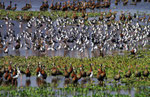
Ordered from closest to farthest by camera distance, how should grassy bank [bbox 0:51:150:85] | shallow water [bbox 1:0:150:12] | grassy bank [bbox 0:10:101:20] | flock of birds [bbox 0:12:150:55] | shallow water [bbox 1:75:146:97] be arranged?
shallow water [bbox 1:75:146:97], grassy bank [bbox 0:51:150:85], flock of birds [bbox 0:12:150:55], grassy bank [bbox 0:10:101:20], shallow water [bbox 1:0:150:12]

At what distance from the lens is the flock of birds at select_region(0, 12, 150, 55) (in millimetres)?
35281

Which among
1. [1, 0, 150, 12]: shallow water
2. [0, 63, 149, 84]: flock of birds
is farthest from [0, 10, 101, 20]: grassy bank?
[0, 63, 149, 84]: flock of birds

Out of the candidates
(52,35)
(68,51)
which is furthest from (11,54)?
(52,35)

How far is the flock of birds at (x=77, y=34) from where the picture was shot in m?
35.3

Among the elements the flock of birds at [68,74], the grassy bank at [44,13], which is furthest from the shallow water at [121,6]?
the flock of birds at [68,74]

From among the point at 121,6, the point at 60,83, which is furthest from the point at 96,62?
the point at 121,6

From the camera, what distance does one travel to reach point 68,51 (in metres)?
34.6

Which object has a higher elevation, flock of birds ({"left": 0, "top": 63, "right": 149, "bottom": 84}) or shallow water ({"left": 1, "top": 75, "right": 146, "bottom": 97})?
flock of birds ({"left": 0, "top": 63, "right": 149, "bottom": 84})

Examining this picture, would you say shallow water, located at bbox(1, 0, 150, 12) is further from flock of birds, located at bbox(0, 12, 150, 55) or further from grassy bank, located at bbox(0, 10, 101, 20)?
flock of birds, located at bbox(0, 12, 150, 55)

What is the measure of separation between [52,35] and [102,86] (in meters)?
16.8

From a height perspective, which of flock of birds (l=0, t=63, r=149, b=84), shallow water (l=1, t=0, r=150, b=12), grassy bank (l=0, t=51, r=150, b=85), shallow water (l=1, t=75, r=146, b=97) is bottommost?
shallow water (l=1, t=0, r=150, b=12)

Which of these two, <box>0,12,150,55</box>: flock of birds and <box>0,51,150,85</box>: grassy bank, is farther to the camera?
<box>0,12,150,55</box>: flock of birds

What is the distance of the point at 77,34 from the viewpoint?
40938 millimetres

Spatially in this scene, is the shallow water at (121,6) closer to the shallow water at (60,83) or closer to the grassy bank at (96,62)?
the grassy bank at (96,62)
